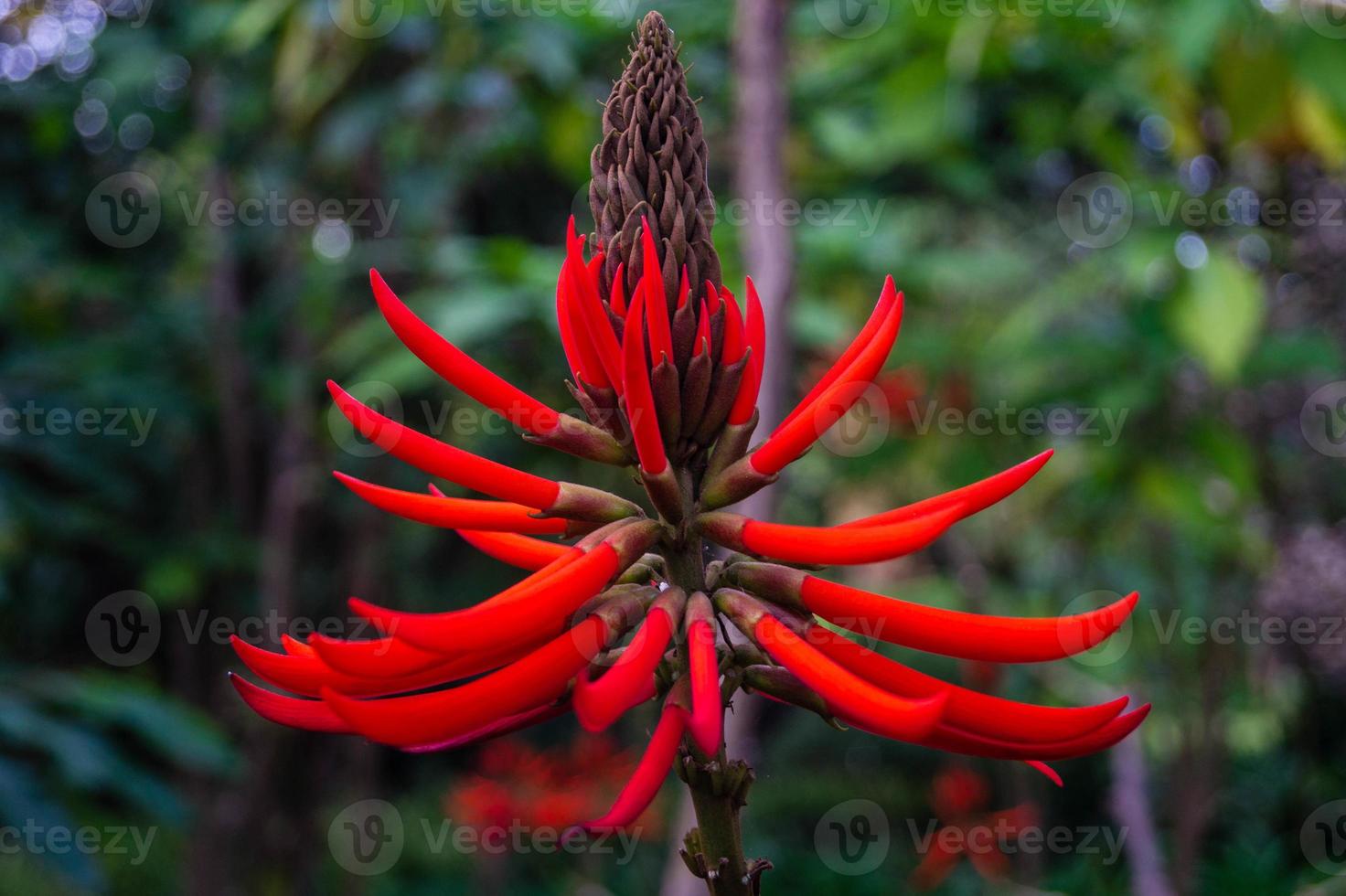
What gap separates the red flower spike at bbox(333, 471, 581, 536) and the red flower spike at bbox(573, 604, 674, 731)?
14 centimetres

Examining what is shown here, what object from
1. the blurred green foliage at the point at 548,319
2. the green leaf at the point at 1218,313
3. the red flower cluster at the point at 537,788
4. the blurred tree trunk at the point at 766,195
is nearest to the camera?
the blurred tree trunk at the point at 766,195

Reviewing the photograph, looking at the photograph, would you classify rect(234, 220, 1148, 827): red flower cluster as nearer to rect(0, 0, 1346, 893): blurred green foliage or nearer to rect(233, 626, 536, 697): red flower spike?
rect(233, 626, 536, 697): red flower spike

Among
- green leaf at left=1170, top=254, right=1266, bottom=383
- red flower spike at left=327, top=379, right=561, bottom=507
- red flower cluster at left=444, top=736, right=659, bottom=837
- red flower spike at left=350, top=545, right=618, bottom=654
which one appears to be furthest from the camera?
red flower cluster at left=444, top=736, right=659, bottom=837

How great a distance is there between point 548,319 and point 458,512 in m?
1.58

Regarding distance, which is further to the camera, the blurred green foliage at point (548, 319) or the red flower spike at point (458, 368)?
the blurred green foliage at point (548, 319)

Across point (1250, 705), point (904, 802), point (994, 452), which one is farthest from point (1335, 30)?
point (904, 802)

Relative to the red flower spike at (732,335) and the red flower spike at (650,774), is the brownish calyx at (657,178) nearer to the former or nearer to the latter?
the red flower spike at (732,335)

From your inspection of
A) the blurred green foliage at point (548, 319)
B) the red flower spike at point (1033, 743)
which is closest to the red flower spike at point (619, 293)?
the red flower spike at point (1033, 743)

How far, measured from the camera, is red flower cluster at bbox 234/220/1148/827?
658 mm

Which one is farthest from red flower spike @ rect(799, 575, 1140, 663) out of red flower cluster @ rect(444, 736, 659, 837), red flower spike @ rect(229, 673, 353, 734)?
red flower cluster @ rect(444, 736, 659, 837)

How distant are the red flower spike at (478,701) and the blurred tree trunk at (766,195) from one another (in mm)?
979

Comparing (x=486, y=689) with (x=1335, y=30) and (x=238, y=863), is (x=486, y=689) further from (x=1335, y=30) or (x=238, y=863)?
(x=238, y=863)

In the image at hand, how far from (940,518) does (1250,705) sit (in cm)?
741

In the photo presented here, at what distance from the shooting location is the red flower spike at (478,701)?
0.62 m
